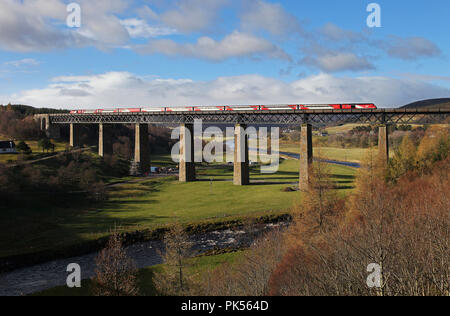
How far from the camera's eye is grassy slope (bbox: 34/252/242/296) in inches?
1013

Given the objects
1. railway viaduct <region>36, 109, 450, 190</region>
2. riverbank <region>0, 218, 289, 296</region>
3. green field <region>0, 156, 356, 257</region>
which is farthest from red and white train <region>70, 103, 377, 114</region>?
riverbank <region>0, 218, 289, 296</region>

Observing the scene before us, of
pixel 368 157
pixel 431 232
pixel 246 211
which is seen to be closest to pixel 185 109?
pixel 246 211

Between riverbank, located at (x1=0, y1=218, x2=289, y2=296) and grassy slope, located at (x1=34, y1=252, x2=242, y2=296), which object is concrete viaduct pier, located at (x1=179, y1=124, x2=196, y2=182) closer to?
riverbank, located at (x1=0, y1=218, x2=289, y2=296)

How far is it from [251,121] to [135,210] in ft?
95.8

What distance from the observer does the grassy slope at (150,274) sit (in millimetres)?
25720

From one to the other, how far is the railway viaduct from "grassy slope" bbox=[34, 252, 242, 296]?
2589cm

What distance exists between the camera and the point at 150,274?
29.1 meters

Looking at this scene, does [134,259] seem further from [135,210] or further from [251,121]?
[251,121]

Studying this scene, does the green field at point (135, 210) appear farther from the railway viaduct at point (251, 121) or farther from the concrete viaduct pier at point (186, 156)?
the railway viaduct at point (251, 121)

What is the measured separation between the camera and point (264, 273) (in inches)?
824

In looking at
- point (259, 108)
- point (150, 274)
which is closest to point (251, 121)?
point (259, 108)

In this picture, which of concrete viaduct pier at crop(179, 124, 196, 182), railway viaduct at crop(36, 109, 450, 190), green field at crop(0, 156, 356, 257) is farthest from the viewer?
Answer: concrete viaduct pier at crop(179, 124, 196, 182)

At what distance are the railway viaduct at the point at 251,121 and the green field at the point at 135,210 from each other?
15.4 feet
